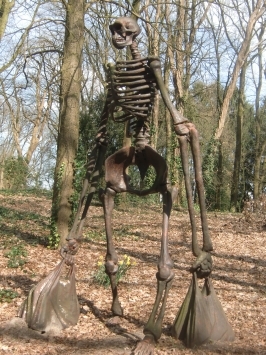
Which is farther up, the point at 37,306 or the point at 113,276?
the point at 113,276

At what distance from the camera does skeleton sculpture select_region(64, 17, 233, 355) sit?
4.14 m

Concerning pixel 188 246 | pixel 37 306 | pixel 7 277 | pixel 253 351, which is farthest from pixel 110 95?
pixel 188 246

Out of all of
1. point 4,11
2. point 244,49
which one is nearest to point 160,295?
point 4,11

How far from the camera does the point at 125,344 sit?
4.41 m

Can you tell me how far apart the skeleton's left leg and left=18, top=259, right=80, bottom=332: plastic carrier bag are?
1.04m

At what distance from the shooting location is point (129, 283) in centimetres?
697

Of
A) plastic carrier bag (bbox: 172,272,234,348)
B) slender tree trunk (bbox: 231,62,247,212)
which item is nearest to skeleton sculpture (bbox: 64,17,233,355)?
plastic carrier bag (bbox: 172,272,234,348)

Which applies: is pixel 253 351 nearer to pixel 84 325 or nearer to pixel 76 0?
pixel 84 325

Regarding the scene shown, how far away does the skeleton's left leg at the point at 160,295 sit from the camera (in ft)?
13.2

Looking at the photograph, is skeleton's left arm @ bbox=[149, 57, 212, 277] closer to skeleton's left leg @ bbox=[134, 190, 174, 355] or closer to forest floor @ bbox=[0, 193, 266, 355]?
skeleton's left leg @ bbox=[134, 190, 174, 355]

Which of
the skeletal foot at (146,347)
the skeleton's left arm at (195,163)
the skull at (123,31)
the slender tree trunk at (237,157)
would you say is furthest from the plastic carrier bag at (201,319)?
the slender tree trunk at (237,157)

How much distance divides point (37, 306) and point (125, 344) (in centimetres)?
97

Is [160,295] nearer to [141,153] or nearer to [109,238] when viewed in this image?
[109,238]

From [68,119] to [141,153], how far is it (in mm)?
4458
